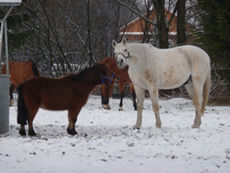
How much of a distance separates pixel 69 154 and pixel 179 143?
6.62 ft

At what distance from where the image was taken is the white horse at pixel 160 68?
23.0 ft

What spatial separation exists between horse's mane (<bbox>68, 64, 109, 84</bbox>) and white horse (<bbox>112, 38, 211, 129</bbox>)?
1.30ft

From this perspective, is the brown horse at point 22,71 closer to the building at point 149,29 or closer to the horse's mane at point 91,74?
the horse's mane at point 91,74

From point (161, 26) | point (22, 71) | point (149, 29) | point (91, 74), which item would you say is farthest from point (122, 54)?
point (149, 29)

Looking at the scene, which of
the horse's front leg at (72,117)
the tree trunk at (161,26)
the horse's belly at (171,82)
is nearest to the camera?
the horse's front leg at (72,117)

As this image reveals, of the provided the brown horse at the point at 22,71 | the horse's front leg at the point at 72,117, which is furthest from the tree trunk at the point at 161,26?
the horse's front leg at the point at 72,117

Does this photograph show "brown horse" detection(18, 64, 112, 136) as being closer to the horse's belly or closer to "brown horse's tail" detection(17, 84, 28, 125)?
"brown horse's tail" detection(17, 84, 28, 125)

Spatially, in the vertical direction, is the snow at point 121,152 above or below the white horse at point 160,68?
below

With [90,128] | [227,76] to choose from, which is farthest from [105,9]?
[90,128]

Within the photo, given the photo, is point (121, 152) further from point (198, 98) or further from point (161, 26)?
point (161, 26)

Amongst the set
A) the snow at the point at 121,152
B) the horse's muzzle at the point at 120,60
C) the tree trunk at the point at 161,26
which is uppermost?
the tree trunk at the point at 161,26

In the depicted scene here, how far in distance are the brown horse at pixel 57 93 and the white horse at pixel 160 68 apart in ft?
2.05

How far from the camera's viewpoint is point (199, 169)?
4.29m

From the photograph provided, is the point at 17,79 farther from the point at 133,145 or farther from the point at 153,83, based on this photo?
the point at 133,145
